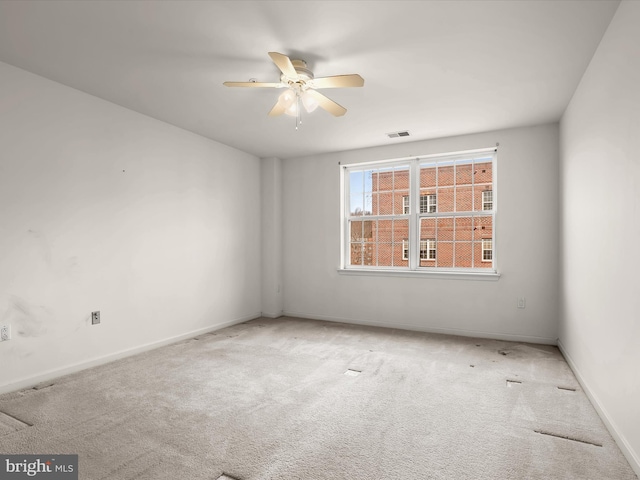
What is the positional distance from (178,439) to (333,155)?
13.8 feet

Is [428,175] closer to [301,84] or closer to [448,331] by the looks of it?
[448,331]

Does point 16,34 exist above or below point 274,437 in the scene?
above

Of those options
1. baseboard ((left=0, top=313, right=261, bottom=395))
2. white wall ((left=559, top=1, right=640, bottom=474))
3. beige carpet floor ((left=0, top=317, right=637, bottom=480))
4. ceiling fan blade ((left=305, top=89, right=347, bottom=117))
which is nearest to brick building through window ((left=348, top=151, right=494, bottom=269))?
white wall ((left=559, top=1, right=640, bottom=474))

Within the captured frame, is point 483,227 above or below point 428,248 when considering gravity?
above

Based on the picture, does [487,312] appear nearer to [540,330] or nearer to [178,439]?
[540,330]

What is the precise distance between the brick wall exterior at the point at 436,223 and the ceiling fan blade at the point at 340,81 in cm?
264

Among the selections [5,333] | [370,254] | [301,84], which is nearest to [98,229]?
[5,333]

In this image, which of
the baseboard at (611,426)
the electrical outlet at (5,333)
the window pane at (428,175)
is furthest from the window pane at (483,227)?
the electrical outlet at (5,333)

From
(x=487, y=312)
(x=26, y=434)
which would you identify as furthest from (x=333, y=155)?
(x=26, y=434)

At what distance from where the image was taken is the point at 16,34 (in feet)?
7.80

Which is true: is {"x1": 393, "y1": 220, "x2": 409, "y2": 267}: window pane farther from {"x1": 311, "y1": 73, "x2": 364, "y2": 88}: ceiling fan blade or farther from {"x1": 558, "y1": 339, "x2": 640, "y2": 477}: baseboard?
{"x1": 311, "y1": 73, "x2": 364, "y2": 88}: ceiling fan blade

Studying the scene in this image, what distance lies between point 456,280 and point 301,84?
10.2ft

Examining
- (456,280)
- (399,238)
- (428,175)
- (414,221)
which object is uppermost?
(428,175)

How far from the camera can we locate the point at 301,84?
2738 mm
